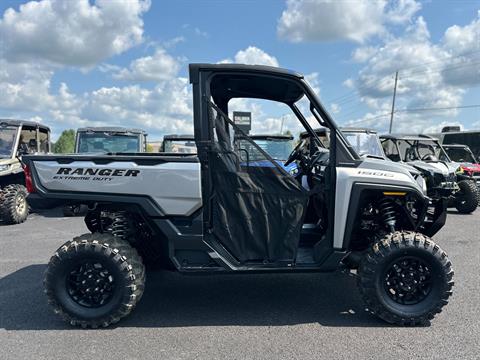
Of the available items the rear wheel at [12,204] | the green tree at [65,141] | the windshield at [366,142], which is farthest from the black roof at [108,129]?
the green tree at [65,141]

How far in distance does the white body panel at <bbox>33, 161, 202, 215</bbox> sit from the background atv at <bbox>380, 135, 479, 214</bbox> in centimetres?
729

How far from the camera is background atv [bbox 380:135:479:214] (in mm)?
9414

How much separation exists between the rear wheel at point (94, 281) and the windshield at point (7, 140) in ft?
21.7

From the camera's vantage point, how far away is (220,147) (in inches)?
135

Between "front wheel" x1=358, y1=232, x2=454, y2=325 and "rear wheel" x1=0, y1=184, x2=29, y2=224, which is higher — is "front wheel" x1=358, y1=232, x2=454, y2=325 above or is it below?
above

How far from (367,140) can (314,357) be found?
332 inches

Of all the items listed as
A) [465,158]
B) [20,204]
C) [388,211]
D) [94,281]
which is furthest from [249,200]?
[465,158]

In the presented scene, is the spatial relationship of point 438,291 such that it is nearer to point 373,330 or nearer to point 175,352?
point 373,330

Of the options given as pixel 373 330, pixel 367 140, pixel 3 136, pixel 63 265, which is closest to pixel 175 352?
pixel 63 265

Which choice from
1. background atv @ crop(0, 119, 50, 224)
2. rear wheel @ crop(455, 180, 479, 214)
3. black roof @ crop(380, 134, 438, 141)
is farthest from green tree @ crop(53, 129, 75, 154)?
rear wheel @ crop(455, 180, 479, 214)

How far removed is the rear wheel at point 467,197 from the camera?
10195 millimetres

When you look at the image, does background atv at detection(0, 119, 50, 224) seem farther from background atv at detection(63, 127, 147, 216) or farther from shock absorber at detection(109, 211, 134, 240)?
shock absorber at detection(109, 211, 134, 240)

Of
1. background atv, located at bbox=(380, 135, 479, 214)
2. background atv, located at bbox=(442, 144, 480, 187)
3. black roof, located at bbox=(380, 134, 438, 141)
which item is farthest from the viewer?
background atv, located at bbox=(442, 144, 480, 187)

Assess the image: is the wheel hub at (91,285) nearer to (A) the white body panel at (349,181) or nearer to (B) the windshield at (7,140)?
(A) the white body panel at (349,181)
